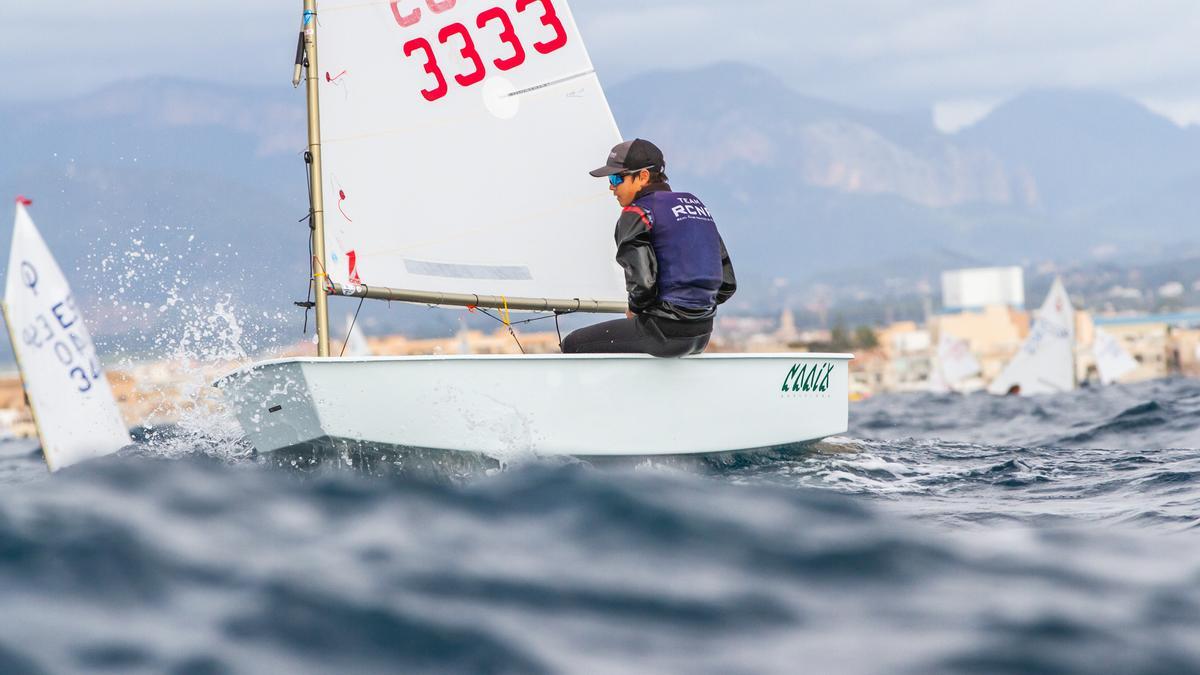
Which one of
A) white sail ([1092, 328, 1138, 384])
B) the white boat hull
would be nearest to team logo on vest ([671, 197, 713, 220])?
the white boat hull

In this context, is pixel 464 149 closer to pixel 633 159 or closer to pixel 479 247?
pixel 479 247

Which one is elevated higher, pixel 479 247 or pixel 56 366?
pixel 479 247

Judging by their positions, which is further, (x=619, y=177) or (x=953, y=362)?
(x=953, y=362)

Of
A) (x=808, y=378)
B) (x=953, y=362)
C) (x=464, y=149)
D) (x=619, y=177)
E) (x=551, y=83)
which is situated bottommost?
(x=953, y=362)

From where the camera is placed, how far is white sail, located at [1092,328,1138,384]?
143 feet

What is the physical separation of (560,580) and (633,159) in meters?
3.96

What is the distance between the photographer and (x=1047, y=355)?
32.6 m

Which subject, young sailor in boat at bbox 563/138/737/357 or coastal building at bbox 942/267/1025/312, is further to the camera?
coastal building at bbox 942/267/1025/312

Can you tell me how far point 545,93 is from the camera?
777 cm

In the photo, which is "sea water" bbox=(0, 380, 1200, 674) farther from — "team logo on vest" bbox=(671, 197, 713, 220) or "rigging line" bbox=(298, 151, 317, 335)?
"rigging line" bbox=(298, 151, 317, 335)

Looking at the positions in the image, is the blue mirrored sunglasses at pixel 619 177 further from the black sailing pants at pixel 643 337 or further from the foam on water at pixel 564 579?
the foam on water at pixel 564 579

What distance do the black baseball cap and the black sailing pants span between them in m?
0.83

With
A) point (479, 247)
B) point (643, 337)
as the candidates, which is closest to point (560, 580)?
point (643, 337)

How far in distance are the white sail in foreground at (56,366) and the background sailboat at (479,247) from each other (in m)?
3.61
